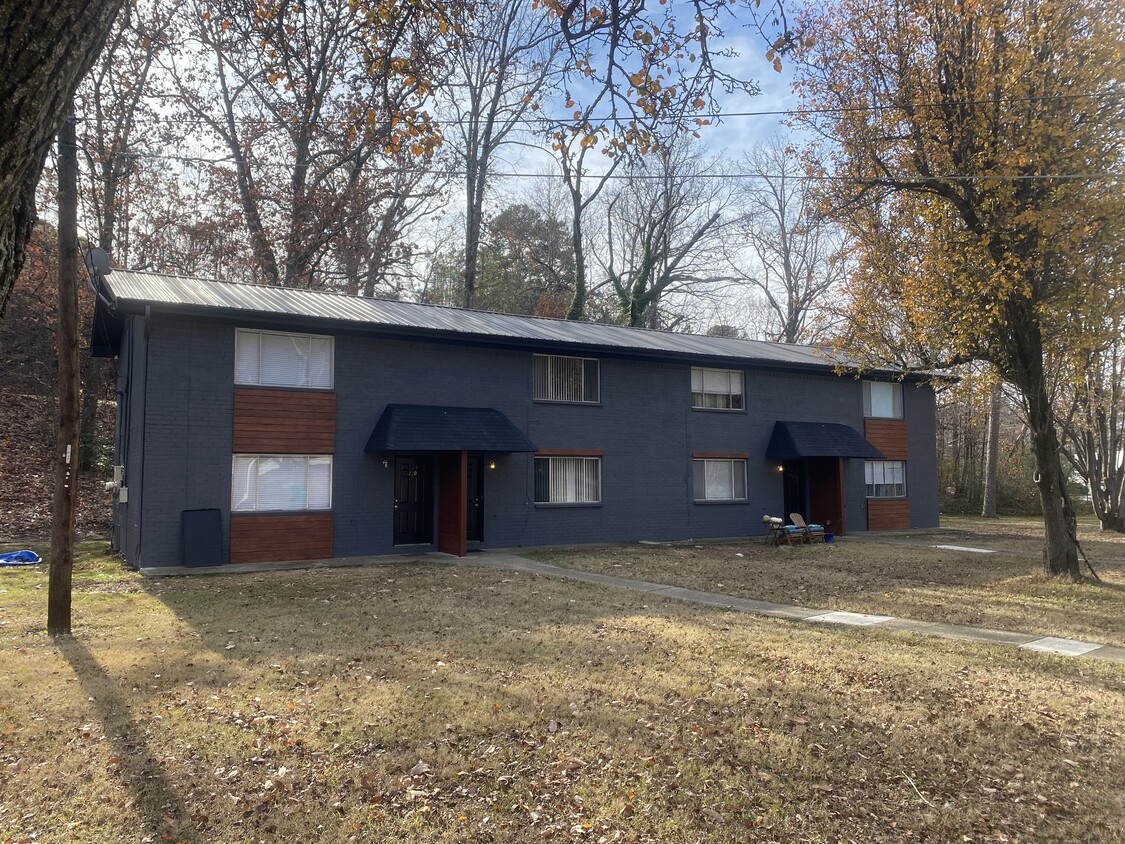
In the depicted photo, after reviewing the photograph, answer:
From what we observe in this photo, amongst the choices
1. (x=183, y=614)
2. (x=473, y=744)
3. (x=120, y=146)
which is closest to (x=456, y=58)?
(x=473, y=744)

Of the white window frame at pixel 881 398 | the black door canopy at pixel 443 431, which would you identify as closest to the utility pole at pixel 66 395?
the black door canopy at pixel 443 431

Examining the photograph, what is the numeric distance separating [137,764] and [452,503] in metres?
12.2

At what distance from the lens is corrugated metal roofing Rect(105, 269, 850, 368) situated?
1536 cm

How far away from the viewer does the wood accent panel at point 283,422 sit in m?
15.7

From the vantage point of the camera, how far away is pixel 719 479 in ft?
73.7

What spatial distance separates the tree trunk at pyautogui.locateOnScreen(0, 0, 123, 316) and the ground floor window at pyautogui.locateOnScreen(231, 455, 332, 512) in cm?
1416

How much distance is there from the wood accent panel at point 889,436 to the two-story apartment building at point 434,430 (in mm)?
516

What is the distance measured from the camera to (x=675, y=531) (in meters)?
21.4

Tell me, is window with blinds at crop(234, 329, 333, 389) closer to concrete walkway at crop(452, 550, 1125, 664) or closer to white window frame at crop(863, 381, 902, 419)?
concrete walkway at crop(452, 550, 1125, 664)

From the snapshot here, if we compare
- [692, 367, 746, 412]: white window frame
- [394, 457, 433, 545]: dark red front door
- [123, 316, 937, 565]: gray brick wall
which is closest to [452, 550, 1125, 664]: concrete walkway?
[394, 457, 433, 545]: dark red front door

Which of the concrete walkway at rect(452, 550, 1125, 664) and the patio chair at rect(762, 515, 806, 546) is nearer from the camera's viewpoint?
the concrete walkway at rect(452, 550, 1125, 664)

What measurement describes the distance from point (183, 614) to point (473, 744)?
651cm

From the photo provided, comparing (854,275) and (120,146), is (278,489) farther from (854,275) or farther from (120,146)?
(120,146)

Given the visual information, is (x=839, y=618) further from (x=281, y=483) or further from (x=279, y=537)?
(x=281, y=483)
